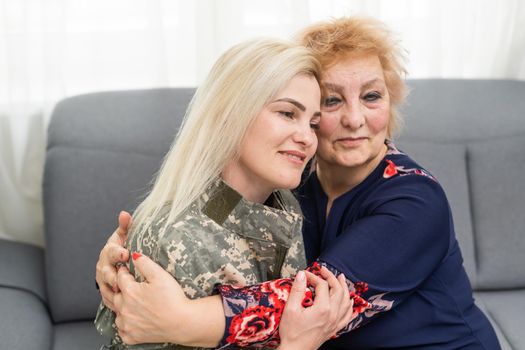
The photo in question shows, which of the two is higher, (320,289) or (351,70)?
(351,70)

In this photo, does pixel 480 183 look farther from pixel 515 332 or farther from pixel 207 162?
pixel 207 162

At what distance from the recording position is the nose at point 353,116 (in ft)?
5.48

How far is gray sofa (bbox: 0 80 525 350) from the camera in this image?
2.28 m

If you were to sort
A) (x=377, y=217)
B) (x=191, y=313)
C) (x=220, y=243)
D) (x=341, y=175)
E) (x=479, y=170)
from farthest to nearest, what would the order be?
(x=479, y=170) → (x=341, y=175) → (x=377, y=217) → (x=220, y=243) → (x=191, y=313)

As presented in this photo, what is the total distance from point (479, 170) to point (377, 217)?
104 centimetres

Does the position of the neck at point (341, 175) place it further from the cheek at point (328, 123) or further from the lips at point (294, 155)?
the lips at point (294, 155)

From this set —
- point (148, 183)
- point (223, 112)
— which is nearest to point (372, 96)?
point (223, 112)

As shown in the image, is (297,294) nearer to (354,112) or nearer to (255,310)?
(255,310)

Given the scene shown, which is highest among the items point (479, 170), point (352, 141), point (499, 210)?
point (352, 141)

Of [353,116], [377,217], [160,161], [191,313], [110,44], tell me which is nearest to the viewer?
[191,313]

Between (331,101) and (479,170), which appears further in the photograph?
(479,170)

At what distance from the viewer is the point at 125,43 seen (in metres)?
2.58

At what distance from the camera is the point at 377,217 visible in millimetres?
1546

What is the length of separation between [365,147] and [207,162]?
41 cm
